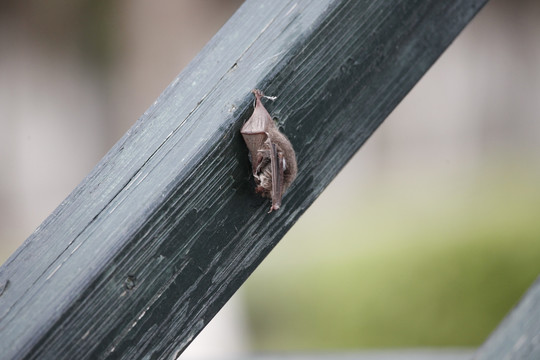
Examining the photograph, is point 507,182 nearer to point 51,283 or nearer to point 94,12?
point 94,12

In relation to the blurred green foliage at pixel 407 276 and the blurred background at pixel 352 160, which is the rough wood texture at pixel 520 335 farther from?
the blurred background at pixel 352 160

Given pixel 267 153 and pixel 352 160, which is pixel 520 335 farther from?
pixel 352 160

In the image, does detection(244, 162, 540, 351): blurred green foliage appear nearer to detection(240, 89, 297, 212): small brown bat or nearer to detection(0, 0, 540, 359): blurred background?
detection(0, 0, 540, 359): blurred background

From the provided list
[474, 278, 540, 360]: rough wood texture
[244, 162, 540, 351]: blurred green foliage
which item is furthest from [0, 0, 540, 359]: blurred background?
[474, 278, 540, 360]: rough wood texture

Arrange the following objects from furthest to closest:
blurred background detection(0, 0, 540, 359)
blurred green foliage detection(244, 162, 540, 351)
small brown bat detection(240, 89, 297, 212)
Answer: blurred background detection(0, 0, 540, 359)
blurred green foliage detection(244, 162, 540, 351)
small brown bat detection(240, 89, 297, 212)

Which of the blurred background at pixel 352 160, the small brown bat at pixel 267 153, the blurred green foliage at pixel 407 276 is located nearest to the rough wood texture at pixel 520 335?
the small brown bat at pixel 267 153

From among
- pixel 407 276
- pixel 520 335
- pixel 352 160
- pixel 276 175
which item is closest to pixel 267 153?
pixel 276 175
